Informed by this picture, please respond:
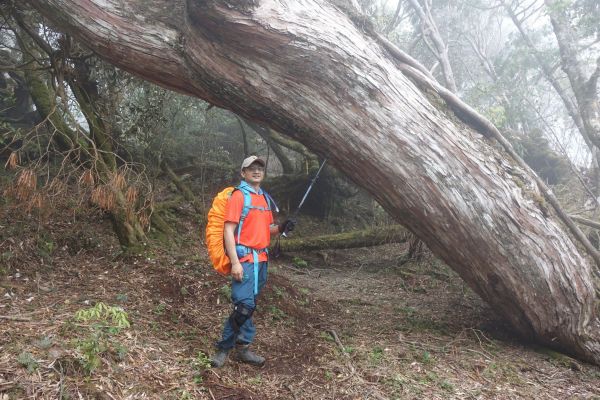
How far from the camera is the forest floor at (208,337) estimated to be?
126 inches

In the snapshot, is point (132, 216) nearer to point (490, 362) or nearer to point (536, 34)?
point (490, 362)

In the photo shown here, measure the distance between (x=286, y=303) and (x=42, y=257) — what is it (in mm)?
3165

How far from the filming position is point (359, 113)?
445 cm

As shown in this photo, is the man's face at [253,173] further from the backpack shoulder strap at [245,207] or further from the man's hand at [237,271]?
the man's hand at [237,271]

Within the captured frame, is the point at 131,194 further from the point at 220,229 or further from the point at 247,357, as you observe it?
the point at 247,357

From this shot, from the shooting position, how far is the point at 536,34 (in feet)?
75.4

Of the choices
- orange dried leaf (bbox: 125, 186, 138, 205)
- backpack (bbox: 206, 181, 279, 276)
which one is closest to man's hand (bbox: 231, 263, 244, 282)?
backpack (bbox: 206, 181, 279, 276)

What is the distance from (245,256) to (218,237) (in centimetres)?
32

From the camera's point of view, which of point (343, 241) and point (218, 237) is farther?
point (343, 241)

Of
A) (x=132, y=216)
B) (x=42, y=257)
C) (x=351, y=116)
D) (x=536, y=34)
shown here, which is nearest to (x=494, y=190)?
(x=351, y=116)

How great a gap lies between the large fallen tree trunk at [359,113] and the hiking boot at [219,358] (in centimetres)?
228

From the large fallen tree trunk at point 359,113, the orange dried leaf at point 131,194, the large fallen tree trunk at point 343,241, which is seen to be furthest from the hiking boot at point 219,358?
the large fallen tree trunk at point 343,241

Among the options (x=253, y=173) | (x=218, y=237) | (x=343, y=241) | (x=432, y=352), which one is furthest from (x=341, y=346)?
(x=343, y=241)

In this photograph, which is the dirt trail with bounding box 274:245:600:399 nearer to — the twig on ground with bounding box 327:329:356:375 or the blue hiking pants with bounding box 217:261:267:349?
the twig on ground with bounding box 327:329:356:375
